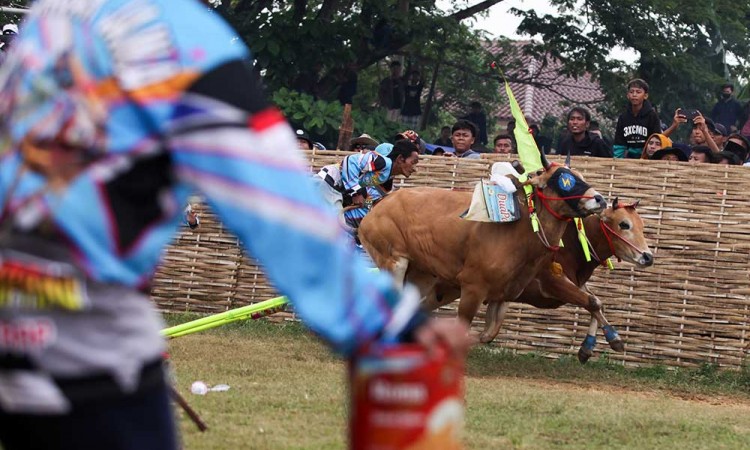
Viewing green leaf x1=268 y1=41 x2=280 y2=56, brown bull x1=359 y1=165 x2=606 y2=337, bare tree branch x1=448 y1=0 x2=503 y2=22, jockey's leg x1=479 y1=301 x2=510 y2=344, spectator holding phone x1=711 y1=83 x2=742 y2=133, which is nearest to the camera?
brown bull x1=359 y1=165 x2=606 y2=337

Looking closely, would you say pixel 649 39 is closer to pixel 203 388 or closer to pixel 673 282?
pixel 673 282

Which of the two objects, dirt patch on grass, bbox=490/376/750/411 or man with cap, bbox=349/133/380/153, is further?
man with cap, bbox=349/133/380/153

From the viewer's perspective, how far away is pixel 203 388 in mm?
8844

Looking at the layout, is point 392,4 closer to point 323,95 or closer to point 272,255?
point 323,95

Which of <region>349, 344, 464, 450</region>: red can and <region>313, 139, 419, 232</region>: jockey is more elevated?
<region>349, 344, 464, 450</region>: red can

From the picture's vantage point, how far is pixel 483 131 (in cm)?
2066

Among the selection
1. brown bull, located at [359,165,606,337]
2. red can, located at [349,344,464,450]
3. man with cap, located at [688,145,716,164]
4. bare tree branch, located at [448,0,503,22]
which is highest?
bare tree branch, located at [448,0,503,22]

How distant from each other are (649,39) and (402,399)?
62.5ft

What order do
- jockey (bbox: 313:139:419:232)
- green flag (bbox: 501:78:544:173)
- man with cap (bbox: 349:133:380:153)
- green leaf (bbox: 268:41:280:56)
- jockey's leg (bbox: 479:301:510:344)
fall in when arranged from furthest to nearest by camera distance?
1. green leaf (bbox: 268:41:280:56)
2. man with cap (bbox: 349:133:380:153)
3. jockey (bbox: 313:139:419:232)
4. jockey's leg (bbox: 479:301:510:344)
5. green flag (bbox: 501:78:544:173)

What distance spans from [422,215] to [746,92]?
9.41 m

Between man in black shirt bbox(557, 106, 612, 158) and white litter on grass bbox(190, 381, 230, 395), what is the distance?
6295 millimetres

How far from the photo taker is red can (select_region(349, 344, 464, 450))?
82.4 inches

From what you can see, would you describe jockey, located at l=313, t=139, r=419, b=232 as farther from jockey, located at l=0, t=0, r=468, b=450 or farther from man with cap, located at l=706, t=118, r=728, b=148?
jockey, located at l=0, t=0, r=468, b=450

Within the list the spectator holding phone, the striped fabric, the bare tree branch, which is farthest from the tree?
the striped fabric
